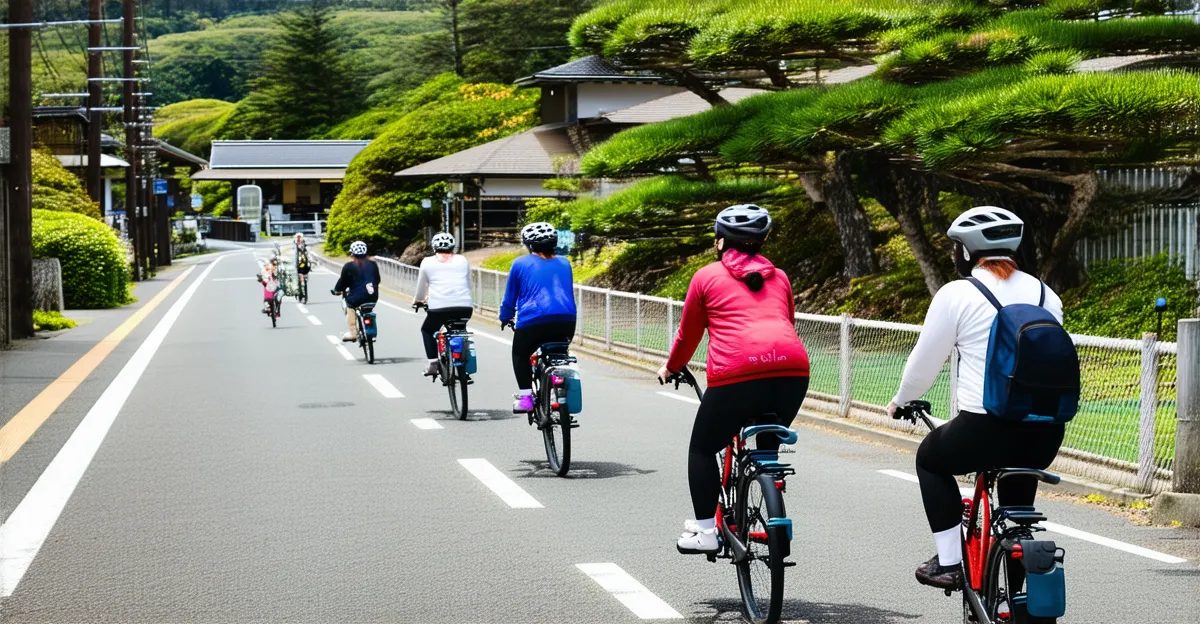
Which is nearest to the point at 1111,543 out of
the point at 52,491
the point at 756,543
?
the point at 756,543

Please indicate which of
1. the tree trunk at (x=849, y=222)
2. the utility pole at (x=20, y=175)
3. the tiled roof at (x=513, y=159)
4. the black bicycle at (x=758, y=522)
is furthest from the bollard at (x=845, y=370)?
the tiled roof at (x=513, y=159)

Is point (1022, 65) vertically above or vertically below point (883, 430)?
above

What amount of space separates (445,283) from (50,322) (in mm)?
15552

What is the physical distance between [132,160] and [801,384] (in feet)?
167

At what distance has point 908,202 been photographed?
65.3 ft

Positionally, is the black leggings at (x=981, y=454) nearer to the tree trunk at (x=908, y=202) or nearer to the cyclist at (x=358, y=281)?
the tree trunk at (x=908, y=202)

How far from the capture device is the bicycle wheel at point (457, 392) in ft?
42.0

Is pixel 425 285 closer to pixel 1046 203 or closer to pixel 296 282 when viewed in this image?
pixel 1046 203

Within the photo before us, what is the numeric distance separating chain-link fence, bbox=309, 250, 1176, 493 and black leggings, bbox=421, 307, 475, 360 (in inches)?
134

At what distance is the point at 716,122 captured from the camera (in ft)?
60.1

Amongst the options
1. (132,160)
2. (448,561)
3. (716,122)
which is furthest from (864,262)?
(132,160)

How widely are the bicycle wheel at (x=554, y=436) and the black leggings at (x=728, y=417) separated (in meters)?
3.68

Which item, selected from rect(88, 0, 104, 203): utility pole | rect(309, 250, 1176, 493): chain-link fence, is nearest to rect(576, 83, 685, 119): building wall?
rect(88, 0, 104, 203): utility pole

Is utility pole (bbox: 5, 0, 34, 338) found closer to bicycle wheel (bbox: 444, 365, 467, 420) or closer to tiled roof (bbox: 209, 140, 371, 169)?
bicycle wheel (bbox: 444, 365, 467, 420)
